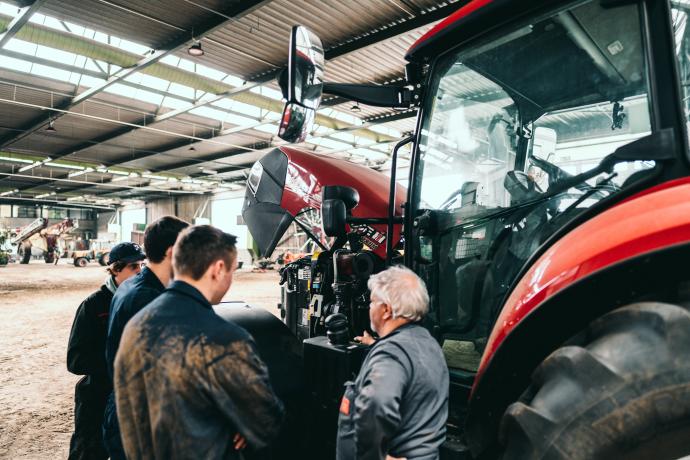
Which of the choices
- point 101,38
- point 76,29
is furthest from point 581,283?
point 101,38

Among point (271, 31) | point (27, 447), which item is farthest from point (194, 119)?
point (27, 447)

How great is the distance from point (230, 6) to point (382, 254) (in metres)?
6.58

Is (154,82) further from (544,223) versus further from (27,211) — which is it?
(27,211)

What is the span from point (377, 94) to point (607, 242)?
4.05 feet

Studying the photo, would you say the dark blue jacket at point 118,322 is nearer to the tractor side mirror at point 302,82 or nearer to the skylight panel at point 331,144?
the tractor side mirror at point 302,82

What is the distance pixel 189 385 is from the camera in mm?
1454

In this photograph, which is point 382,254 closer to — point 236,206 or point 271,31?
point 271,31

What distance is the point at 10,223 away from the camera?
38.4m

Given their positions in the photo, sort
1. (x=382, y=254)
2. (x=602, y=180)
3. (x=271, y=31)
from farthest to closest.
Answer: (x=271, y=31) < (x=382, y=254) < (x=602, y=180)

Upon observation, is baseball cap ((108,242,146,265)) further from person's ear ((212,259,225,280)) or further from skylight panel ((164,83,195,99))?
skylight panel ((164,83,195,99))

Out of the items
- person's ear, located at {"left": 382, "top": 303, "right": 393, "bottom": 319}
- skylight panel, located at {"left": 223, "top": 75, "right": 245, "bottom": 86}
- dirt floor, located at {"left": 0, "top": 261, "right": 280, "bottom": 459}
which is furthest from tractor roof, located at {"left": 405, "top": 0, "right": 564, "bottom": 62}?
skylight panel, located at {"left": 223, "top": 75, "right": 245, "bottom": 86}

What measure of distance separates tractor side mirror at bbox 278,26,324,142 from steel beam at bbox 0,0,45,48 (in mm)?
8054

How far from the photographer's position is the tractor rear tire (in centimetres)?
113

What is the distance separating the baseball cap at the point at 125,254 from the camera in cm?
303
